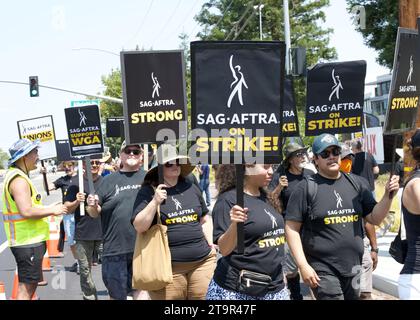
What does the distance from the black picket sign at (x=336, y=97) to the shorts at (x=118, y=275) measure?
2.78m

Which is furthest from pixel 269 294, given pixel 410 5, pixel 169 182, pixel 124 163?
pixel 410 5

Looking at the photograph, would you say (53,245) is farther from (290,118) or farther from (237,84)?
(237,84)

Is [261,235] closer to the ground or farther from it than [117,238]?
farther from it

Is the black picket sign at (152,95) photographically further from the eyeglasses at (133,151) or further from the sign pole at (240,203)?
the sign pole at (240,203)

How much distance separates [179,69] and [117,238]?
1.73 m

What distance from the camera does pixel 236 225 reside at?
4.12 m

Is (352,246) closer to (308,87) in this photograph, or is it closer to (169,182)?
(169,182)

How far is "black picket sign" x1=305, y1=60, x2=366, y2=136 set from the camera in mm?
7281

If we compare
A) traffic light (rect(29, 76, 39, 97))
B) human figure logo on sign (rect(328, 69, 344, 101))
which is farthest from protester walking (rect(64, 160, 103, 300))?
traffic light (rect(29, 76, 39, 97))

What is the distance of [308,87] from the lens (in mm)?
7465

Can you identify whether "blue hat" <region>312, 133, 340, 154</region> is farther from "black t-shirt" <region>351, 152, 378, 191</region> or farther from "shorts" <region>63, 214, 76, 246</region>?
"shorts" <region>63, 214, 76, 246</region>

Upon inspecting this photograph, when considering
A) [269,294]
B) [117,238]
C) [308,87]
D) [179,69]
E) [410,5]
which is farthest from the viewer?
[410,5]

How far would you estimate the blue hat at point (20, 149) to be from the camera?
249 inches

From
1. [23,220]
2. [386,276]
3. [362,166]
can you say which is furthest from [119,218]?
[362,166]
